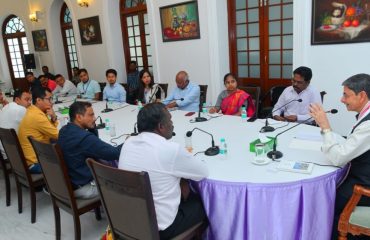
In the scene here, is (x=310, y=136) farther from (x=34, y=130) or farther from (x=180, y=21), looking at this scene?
(x=180, y=21)

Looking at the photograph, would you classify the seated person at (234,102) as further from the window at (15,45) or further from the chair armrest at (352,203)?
the window at (15,45)

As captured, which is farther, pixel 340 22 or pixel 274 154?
pixel 340 22

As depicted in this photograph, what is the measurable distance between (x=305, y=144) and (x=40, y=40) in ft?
26.8

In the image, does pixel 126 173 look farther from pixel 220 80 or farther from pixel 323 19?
pixel 220 80

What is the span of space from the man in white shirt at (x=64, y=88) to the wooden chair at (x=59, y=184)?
13.6 ft

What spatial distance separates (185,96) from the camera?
4105mm

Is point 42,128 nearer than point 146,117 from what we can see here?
No

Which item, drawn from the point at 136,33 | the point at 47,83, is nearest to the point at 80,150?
the point at 47,83

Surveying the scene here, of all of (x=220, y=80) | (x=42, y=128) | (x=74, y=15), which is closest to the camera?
(x=42, y=128)

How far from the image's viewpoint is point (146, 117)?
67.6 inches

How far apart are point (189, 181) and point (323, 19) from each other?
294 cm

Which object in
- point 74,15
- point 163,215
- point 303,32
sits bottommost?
point 163,215

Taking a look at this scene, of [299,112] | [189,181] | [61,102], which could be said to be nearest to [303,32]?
[299,112]

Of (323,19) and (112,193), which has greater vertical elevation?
(323,19)
